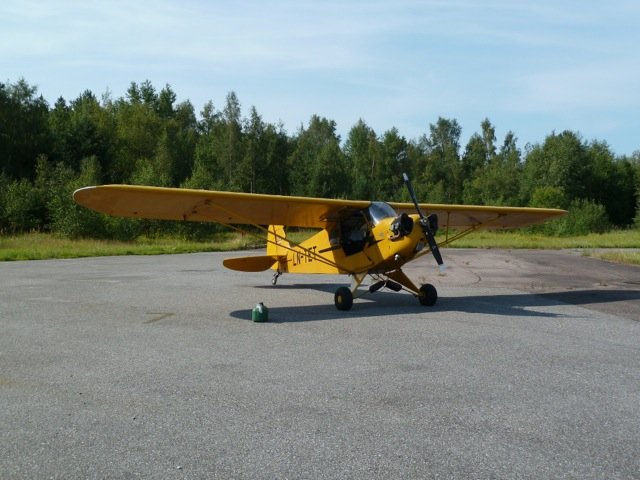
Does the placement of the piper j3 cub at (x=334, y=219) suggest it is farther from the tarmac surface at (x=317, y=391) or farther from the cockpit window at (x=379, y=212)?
the tarmac surface at (x=317, y=391)

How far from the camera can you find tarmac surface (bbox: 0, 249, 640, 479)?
3.52m

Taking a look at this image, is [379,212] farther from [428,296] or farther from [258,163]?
[258,163]

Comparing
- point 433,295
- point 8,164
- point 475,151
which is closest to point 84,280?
point 433,295

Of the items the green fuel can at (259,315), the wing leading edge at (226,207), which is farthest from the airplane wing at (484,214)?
the green fuel can at (259,315)

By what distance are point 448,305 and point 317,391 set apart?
259 inches

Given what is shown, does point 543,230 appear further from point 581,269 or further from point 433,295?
point 433,295

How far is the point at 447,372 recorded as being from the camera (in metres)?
5.73

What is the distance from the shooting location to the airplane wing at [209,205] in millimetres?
9695

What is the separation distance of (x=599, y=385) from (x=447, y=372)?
4.72 ft

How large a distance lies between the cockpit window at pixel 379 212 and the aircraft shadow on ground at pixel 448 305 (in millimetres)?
1789

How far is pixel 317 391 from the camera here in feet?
16.5

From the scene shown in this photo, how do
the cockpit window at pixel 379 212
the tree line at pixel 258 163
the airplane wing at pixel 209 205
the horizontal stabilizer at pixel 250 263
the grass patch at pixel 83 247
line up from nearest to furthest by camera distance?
1. the airplane wing at pixel 209 205
2. the cockpit window at pixel 379 212
3. the horizontal stabilizer at pixel 250 263
4. the grass patch at pixel 83 247
5. the tree line at pixel 258 163

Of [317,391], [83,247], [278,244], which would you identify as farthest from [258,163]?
[317,391]

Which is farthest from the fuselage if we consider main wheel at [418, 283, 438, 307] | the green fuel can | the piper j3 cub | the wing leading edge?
the green fuel can
